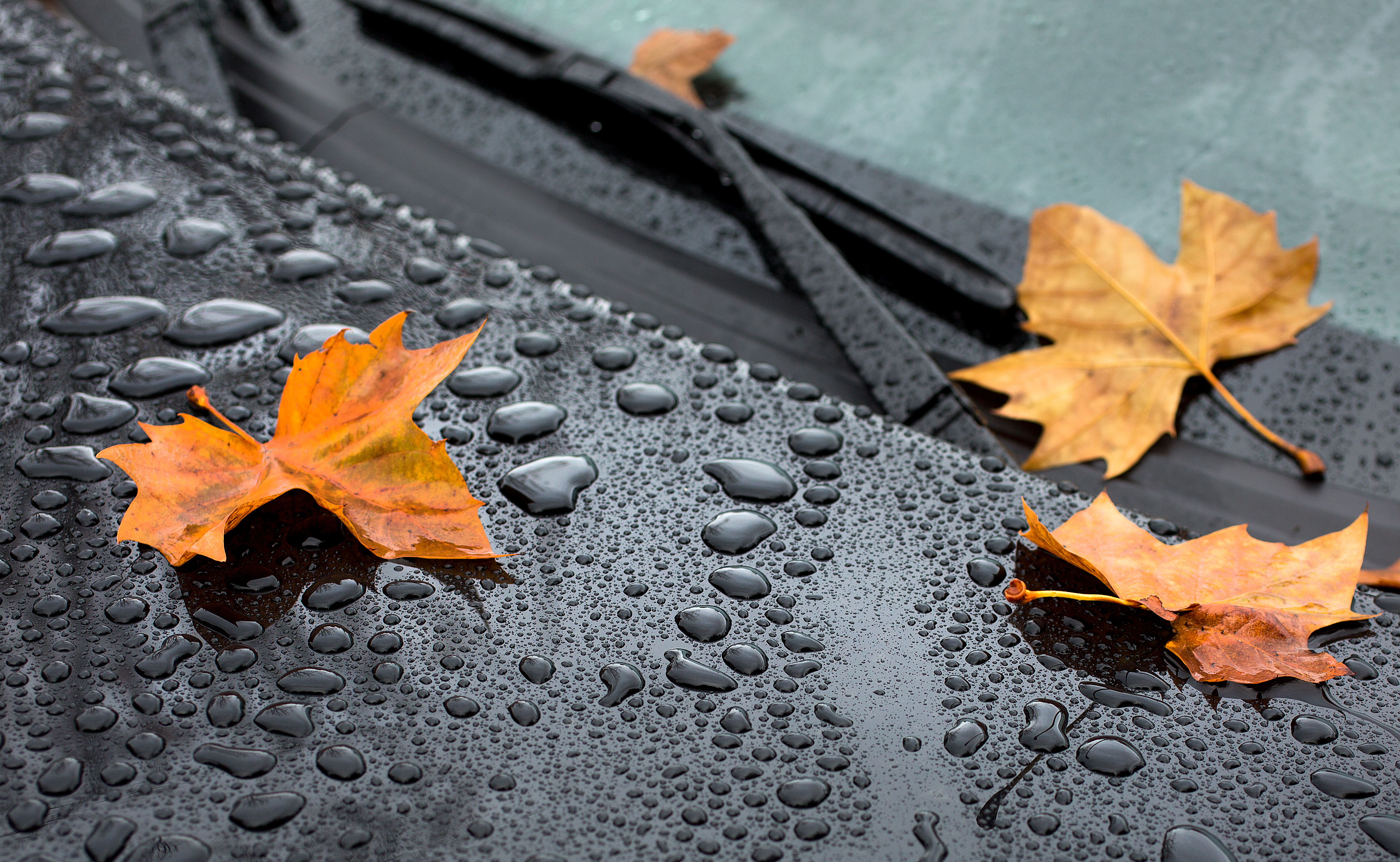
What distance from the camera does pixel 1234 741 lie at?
0.90 metres

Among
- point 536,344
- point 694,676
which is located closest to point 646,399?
point 536,344

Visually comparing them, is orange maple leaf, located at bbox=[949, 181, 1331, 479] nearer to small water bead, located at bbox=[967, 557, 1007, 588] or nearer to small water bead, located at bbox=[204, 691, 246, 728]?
small water bead, located at bbox=[967, 557, 1007, 588]

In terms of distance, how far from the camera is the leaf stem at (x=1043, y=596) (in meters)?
1.01

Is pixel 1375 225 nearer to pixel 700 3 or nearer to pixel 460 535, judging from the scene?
pixel 700 3

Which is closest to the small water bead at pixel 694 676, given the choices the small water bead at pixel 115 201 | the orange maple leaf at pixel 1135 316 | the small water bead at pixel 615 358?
the small water bead at pixel 615 358

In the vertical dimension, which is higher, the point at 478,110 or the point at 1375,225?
the point at 1375,225

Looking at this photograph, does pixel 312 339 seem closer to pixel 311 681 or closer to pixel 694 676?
pixel 311 681

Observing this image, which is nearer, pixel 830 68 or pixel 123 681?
pixel 123 681

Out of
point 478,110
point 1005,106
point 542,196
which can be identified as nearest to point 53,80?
point 478,110

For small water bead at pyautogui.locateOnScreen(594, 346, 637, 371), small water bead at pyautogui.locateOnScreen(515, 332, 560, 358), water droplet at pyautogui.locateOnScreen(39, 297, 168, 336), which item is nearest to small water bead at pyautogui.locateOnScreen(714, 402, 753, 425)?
small water bead at pyautogui.locateOnScreen(594, 346, 637, 371)

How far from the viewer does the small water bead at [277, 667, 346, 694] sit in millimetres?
898

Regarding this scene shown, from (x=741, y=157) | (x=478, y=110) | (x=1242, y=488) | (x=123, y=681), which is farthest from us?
(x=478, y=110)

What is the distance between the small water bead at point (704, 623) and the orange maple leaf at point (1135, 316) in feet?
2.06

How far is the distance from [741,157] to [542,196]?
40cm
